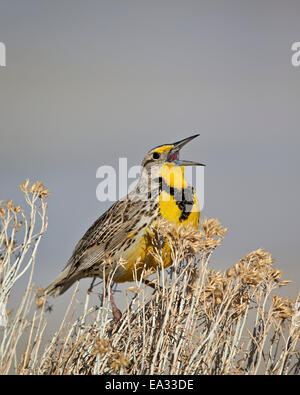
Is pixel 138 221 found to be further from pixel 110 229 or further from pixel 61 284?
pixel 61 284

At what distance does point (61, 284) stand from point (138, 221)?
57 cm

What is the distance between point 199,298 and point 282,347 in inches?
14.0

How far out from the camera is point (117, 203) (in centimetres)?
347

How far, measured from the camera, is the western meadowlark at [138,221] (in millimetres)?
3066

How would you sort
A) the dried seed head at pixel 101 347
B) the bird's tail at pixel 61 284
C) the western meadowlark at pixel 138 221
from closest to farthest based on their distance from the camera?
the dried seed head at pixel 101 347 → the western meadowlark at pixel 138 221 → the bird's tail at pixel 61 284

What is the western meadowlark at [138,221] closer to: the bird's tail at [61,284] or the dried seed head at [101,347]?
the bird's tail at [61,284]

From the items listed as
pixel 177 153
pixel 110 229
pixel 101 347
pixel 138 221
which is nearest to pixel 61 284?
pixel 110 229

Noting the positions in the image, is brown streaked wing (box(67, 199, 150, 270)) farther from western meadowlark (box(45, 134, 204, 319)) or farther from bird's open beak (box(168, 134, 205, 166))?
bird's open beak (box(168, 134, 205, 166))

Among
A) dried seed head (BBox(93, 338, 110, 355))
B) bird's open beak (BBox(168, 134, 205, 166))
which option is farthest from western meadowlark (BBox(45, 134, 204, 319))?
dried seed head (BBox(93, 338, 110, 355))

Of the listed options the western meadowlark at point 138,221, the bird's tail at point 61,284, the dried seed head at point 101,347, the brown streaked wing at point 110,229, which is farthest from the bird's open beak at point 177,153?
the dried seed head at point 101,347

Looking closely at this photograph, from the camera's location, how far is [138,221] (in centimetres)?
314

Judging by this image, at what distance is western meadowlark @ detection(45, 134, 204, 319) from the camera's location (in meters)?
3.07
